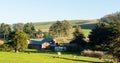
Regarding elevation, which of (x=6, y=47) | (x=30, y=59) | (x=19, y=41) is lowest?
(x=6, y=47)

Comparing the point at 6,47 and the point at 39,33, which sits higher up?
the point at 6,47

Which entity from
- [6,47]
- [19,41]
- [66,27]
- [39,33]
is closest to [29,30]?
[39,33]

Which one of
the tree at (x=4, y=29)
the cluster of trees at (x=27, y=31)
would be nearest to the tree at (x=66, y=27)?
the cluster of trees at (x=27, y=31)

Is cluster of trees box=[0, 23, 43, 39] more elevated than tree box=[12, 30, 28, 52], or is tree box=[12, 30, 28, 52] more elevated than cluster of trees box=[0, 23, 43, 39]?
tree box=[12, 30, 28, 52]

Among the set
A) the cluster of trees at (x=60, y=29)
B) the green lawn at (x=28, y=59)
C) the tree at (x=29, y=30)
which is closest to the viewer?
the green lawn at (x=28, y=59)

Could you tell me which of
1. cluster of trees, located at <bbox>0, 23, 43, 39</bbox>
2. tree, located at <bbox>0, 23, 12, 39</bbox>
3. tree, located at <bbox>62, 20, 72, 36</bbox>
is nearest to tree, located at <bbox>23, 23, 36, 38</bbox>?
cluster of trees, located at <bbox>0, 23, 43, 39</bbox>

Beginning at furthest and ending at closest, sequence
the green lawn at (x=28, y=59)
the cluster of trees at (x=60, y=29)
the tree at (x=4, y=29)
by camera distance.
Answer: the tree at (x=4, y=29) < the cluster of trees at (x=60, y=29) < the green lawn at (x=28, y=59)

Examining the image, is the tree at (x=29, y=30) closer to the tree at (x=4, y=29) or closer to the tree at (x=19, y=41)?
the tree at (x=4, y=29)

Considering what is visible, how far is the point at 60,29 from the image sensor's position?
170 meters

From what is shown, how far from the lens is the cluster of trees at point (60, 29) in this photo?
16850cm

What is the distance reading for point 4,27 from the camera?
587 feet

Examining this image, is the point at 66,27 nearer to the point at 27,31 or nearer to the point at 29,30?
the point at 29,30

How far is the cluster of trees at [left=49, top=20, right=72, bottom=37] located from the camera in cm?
16850

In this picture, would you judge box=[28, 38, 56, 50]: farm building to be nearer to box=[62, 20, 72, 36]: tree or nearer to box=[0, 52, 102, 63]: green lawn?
box=[62, 20, 72, 36]: tree
